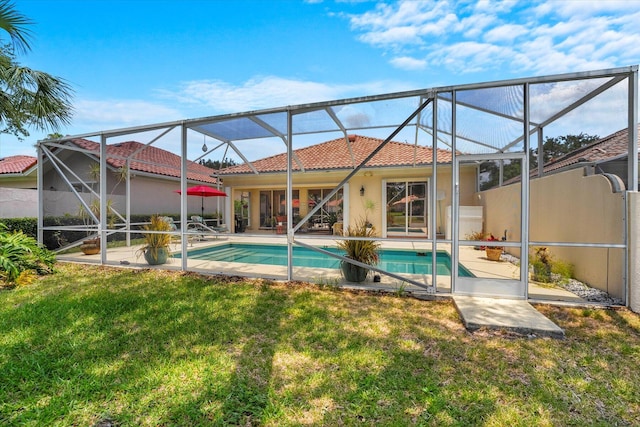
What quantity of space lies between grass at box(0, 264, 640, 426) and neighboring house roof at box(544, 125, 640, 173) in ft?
8.71

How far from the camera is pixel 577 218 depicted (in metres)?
5.77

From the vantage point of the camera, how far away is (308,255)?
10477 mm

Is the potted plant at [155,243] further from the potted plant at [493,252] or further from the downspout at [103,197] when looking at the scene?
the potted plant at [493,252]

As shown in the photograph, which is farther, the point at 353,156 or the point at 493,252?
the point at 353,156

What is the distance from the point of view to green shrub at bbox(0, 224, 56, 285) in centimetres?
636

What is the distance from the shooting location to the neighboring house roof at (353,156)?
12.0 m

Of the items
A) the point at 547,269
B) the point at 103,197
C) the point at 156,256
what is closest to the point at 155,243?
the point at 156,256

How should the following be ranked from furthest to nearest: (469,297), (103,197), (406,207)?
(406,207), (103,197), (469,297)

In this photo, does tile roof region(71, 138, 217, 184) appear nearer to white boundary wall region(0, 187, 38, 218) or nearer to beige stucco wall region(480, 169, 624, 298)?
white boundary wall region(0, 187, 38, 218)

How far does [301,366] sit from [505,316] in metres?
3.07

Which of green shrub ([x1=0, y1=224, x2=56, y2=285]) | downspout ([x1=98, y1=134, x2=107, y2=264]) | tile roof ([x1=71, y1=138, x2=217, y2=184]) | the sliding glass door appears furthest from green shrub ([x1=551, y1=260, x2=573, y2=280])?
tile roof ([x1=71, y1=138, x2=217, y2=184])

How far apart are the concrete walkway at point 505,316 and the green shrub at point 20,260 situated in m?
8.59

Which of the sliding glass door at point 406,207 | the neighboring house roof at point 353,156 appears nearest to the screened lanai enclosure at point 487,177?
the sliding glass door at point 406,207

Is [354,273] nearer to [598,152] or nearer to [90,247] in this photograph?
[598,152]
